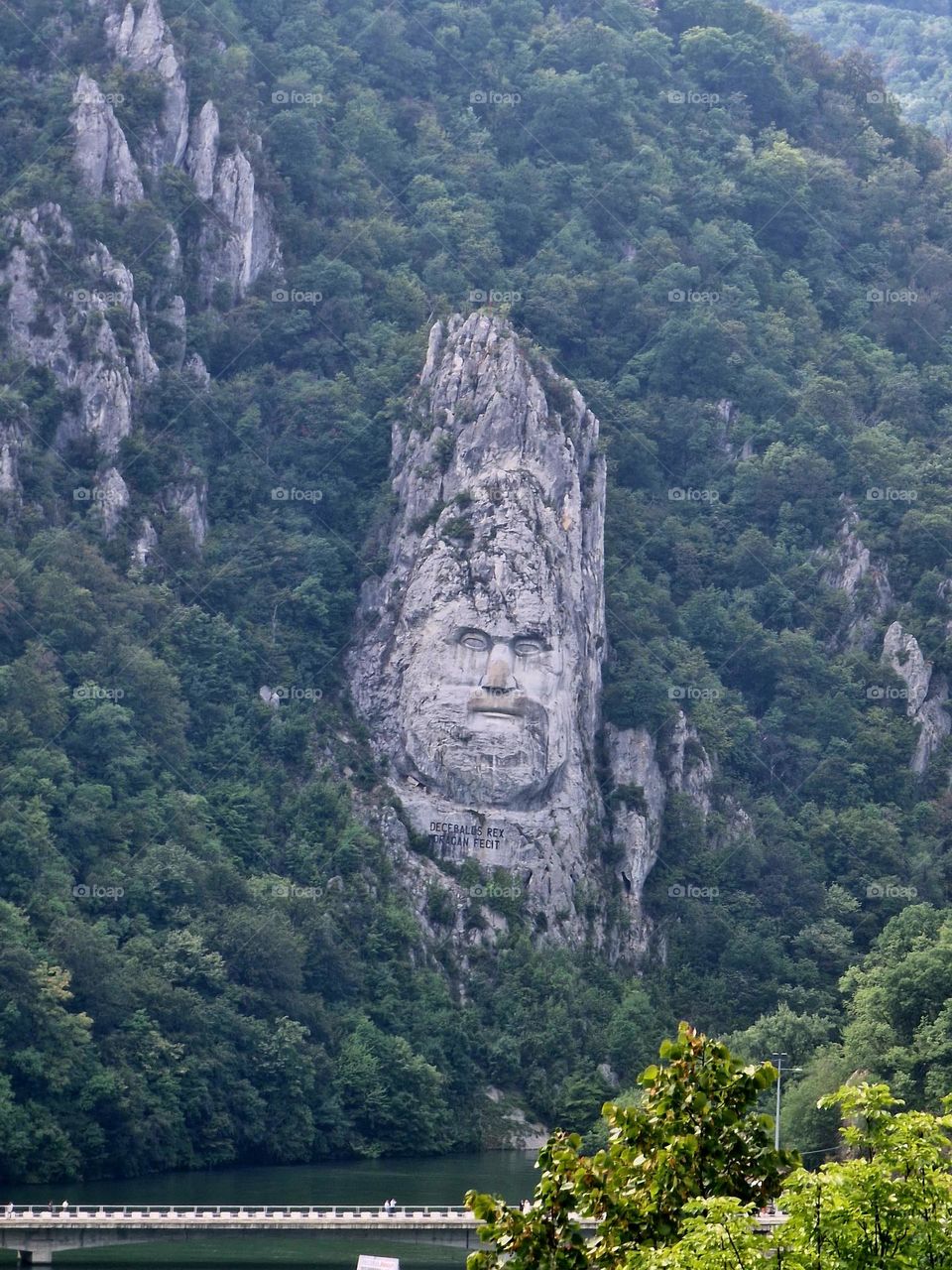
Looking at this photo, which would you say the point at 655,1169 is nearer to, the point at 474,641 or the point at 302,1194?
the point at 302,1194

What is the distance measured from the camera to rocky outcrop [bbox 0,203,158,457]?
392 ft

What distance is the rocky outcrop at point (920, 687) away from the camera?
126 meters

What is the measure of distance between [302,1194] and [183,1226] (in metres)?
14.3

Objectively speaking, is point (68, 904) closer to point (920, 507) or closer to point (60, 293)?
point (60, 293)

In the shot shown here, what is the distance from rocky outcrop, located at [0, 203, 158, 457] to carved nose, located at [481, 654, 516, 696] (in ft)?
64.6

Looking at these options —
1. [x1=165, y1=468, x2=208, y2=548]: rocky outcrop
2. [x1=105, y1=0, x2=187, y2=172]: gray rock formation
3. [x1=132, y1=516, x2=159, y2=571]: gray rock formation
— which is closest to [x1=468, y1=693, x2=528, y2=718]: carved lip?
[x1=165, y1=468, x2=208, y2=548]: rocky outcrop

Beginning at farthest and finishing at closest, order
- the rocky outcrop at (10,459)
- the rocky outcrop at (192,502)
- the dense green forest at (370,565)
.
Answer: the rocky outcrop at (192,502) < the rocky outcrop at (10,459) < the dense green forest at (370,565)

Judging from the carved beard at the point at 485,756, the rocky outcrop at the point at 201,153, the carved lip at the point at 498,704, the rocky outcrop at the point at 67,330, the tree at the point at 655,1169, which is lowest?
the tree at the point at 655,1169

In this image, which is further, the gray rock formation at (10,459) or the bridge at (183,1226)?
the gray rock formation at (10,459)

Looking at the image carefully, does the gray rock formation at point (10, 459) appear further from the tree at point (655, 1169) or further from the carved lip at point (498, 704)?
the tree at point (655, 1169)

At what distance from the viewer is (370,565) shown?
12212 centimetres

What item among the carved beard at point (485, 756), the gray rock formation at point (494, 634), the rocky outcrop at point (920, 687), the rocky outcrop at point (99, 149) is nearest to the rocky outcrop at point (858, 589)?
the rocky outcrop at point (920, 687)

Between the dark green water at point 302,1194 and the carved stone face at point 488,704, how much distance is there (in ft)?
61.8

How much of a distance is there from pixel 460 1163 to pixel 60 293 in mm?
44692
